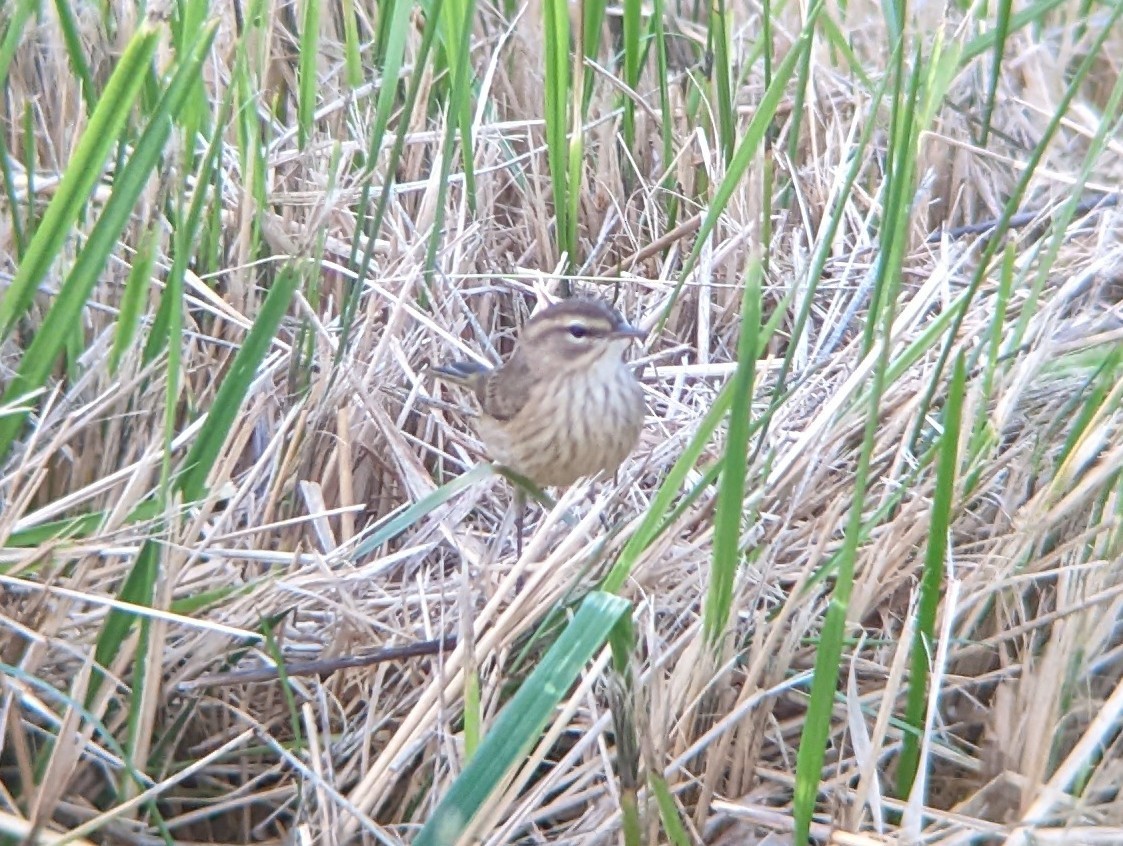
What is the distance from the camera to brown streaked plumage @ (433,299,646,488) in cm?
326

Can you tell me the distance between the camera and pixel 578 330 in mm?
3297

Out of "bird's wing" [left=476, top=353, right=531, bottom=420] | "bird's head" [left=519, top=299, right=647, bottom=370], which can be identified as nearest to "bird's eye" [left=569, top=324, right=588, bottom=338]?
"bird's head" [left=519, top=299, right=647, bottom=370]

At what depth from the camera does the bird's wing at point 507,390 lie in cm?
339

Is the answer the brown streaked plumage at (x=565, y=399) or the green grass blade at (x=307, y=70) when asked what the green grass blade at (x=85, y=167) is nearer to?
the green grass blade at (x=307, y=70)

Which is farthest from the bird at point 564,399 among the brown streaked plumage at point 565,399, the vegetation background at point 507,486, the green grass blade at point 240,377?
the green grass blade at point 240,377

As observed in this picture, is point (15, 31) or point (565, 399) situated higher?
point (15, 31)

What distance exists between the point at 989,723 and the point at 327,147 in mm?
2240

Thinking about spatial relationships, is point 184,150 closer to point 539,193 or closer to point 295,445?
point 295,445

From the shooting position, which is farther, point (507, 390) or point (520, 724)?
point (507, 390)

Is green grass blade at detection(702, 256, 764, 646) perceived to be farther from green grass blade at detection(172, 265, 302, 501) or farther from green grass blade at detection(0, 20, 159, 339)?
green grass blade at detection(0, 20, 159, 339)

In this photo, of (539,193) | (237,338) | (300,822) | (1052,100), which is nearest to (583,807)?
(300,822)

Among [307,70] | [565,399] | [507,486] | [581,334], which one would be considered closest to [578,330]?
[581,334]

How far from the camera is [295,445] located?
2984 mm

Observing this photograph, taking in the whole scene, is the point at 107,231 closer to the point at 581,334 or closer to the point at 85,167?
the point at 85,167
